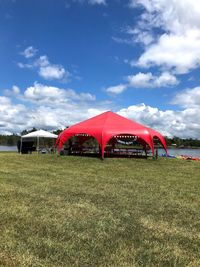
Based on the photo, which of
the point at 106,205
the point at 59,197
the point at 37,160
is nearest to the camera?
the point at 106,205

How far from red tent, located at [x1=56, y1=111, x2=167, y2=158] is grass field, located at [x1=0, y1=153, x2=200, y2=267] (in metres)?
12.0

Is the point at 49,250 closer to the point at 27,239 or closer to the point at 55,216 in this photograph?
the point at 27,239

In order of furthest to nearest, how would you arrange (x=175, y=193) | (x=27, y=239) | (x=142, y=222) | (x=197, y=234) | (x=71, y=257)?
(x=175, y=193) → (x=142, y=222) → (x=197, y=234) → (x=27, y=239) → (x=71, y=257)

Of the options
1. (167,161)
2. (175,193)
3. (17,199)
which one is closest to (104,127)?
(167,161)

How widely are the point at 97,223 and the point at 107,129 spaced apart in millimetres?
18431

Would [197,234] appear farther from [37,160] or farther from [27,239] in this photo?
[37,160]

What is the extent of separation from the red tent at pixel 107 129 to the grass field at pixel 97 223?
11955mm

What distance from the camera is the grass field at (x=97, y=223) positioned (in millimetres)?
5340

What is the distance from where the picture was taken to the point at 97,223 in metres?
7.13

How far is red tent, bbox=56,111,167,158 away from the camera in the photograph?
2523cm

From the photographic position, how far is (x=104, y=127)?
25578mm

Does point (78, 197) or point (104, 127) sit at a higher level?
point (104, 127)

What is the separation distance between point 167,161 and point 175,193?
37.9 feet

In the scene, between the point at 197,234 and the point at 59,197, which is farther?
the point at 59,197
